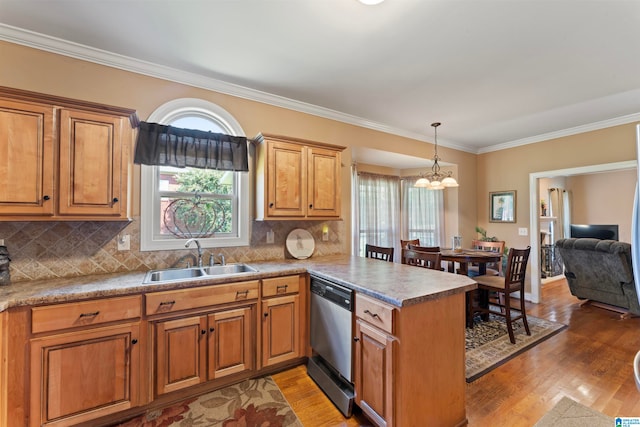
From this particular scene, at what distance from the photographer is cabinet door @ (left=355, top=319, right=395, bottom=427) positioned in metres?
1.58

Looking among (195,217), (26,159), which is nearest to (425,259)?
(195,217)

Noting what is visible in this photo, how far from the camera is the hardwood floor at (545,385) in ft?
6.27

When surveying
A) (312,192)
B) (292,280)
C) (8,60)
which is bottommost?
(292,280)

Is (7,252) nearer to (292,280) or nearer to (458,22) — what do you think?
(292,280)

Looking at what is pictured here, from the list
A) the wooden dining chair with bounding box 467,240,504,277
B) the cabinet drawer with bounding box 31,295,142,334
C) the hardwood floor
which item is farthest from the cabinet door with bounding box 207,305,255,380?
the wooden dining chair with bounding box 467,240,504,277

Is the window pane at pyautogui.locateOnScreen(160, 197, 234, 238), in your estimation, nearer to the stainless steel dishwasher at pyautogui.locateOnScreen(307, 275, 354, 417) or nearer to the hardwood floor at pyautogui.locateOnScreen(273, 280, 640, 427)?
the stainless steel dishwasher at pyautogui.locateOnScreen(307, 275, 354, 417)

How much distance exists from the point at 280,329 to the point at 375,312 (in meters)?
1.03

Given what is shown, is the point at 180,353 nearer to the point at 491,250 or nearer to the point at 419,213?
the point at 491,250

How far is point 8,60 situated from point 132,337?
2204mm

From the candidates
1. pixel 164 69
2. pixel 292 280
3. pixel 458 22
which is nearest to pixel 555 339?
pixel 292 280

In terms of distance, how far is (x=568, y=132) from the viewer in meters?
4.08

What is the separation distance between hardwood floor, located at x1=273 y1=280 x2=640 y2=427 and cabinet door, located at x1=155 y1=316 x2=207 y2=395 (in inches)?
27.4

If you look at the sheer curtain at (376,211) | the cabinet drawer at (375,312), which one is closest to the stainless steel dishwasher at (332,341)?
the cabinet drawer at (375,312)

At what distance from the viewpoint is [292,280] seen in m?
2.42
